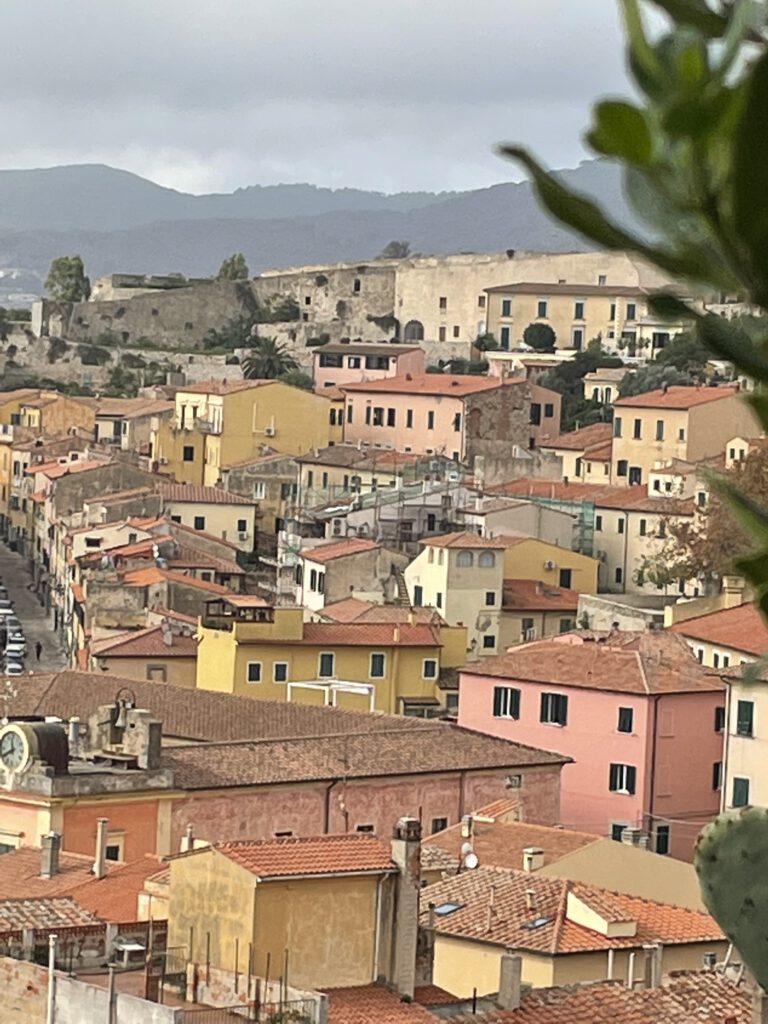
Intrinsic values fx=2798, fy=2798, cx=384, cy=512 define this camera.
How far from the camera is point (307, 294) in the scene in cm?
8888

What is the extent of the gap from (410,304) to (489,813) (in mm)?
60041

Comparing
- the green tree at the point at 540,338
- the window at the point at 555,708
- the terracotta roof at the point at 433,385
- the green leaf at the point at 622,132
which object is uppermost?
the green leaf at the point at 622,132

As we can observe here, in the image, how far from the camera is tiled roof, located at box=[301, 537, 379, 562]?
45.8 metres

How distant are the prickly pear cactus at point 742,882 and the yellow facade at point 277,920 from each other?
45.0 feet

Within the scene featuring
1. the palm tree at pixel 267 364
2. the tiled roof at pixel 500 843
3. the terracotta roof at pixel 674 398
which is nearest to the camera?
the tiled roof at pixel 500 843

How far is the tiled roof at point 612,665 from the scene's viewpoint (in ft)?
111

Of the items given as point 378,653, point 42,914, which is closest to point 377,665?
point 378,653

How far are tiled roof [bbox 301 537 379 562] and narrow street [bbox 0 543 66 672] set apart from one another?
4586 millimetres

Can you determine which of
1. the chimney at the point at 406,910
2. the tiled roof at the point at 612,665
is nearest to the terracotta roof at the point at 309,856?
the chimney at the point at 406,910

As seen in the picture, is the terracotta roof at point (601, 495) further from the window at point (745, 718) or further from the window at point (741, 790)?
the window at point (741, 790)

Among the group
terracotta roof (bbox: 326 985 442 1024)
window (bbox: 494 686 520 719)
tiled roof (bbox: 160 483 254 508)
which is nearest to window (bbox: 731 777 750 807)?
window (bbox: 494 686 520 719)

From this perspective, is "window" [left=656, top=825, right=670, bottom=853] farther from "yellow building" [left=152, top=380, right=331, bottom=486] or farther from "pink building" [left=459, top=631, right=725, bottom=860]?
"yellow building" [left=152, top=380, right=331, bottom=486]

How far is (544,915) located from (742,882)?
17.4 meters

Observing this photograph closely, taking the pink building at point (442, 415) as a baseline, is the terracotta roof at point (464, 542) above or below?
below
